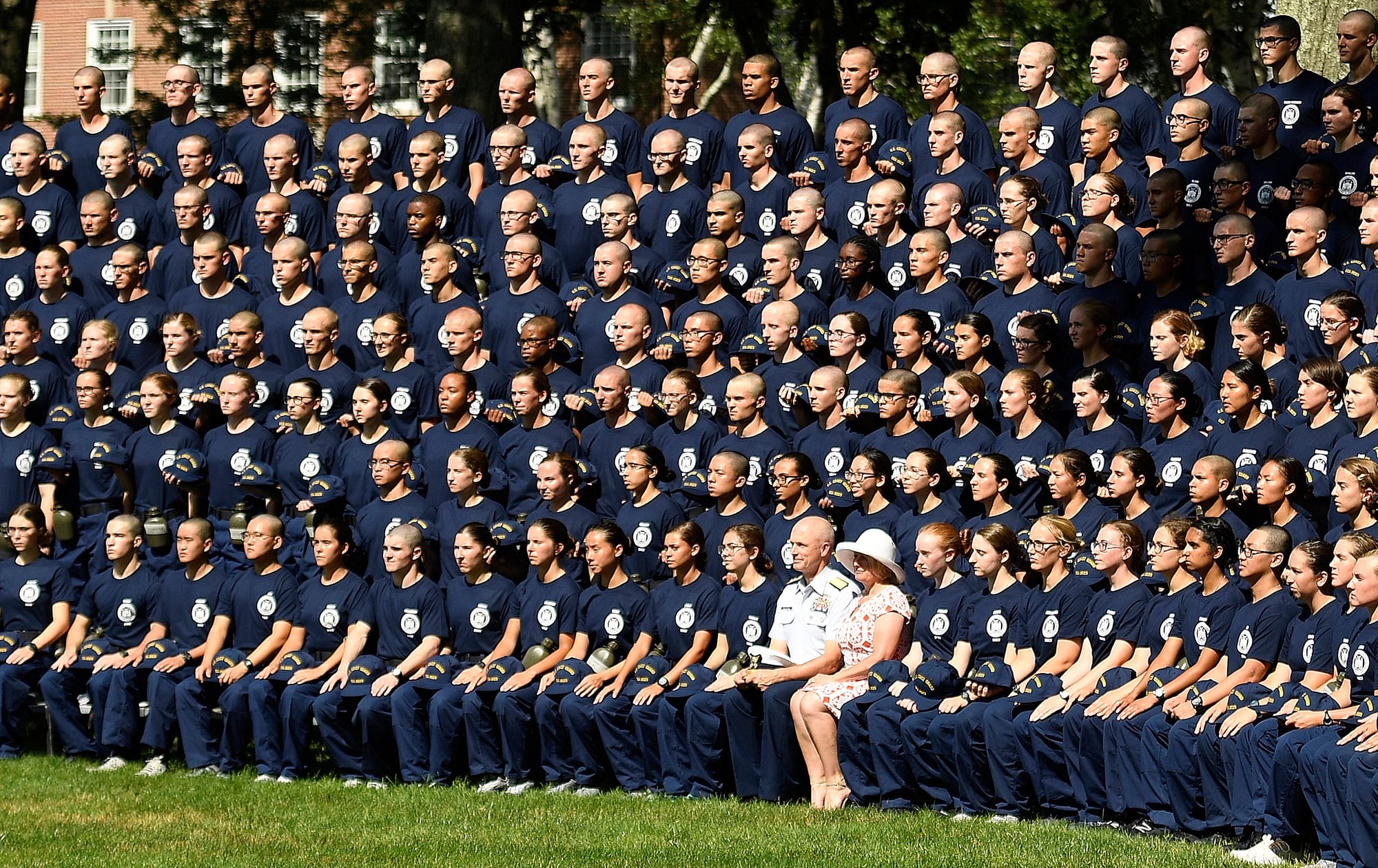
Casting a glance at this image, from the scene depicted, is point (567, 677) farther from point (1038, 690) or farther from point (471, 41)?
point (471, 41)

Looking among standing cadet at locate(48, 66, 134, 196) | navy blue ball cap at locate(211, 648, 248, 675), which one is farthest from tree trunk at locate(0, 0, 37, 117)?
navy blue ball cap at locate(211, 648, 248, 675)

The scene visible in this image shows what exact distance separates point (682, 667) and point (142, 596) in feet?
12.7

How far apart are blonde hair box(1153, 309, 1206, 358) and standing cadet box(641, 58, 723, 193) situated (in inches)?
156

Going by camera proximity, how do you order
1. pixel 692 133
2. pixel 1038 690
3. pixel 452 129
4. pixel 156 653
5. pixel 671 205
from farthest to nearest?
pixel 452 129 < pixel 692 133 < pixel 671 205 < pixel 156 653 < pixel 1038 690

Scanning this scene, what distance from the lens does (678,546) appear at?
12375 millimetres

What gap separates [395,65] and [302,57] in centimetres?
181

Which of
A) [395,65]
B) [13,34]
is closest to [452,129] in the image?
[13,34]

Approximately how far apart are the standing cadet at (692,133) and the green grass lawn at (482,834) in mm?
5094

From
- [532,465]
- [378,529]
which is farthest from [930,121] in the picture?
[378,529]

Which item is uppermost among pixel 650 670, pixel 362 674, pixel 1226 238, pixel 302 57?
pixel 302 57

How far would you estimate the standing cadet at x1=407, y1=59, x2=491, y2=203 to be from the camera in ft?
51.4

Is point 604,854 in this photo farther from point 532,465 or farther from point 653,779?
point 532,465

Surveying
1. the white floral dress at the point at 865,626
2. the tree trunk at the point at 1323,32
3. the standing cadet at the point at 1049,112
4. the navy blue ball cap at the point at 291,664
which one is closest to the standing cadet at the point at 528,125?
the standing cadet at the point at 1049,112

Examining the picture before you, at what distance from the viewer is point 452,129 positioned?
1577 cm
